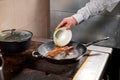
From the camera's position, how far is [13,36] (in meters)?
1.00

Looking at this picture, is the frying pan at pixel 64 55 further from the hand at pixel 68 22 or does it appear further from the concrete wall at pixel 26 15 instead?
the concrete wall at pixel 26 15

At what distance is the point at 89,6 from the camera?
1.13 metres

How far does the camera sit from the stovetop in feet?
2.52

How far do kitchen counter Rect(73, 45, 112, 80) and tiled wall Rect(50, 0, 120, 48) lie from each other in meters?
0.29

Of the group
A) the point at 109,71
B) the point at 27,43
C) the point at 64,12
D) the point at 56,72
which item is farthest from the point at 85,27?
the point at 56,72

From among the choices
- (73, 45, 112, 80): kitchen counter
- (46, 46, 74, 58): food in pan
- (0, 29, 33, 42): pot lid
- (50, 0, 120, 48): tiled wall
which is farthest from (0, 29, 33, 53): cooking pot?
(50, 0, 120, 48): tiled wall

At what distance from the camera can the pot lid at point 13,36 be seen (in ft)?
3.16

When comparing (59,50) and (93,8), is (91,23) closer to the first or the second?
(93,8)

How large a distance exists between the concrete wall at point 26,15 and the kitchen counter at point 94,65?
466 mm

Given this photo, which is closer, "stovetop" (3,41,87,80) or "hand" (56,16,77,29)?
"stovetop" (3,41,87,80)

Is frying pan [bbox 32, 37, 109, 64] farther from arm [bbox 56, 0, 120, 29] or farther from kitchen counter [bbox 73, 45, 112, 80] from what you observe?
arm [bbox 56, 0, 120, 29]

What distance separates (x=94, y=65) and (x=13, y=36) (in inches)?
16.9

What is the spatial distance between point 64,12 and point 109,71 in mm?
502

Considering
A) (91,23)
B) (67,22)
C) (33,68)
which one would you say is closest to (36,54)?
(33,68)
